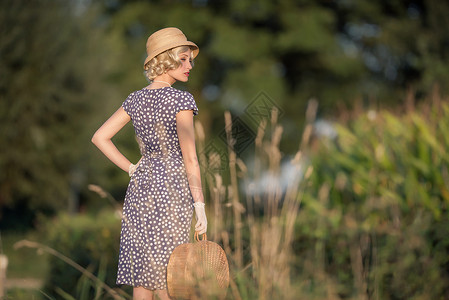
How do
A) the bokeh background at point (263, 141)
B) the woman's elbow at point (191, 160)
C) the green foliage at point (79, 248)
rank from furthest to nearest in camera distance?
1. the green foliage at point (79, 248)
2. the bokeh background at point (263, 141)
3. the woman's elbow at point (191, 160)

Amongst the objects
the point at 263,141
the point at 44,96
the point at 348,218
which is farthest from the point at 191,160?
the point at 44,96

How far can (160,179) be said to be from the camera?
3.50 m

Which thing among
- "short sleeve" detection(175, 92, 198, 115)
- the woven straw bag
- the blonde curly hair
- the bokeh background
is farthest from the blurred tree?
the woven straw bag

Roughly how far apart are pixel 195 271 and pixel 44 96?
11310 mm

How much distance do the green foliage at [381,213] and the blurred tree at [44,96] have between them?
8.10m

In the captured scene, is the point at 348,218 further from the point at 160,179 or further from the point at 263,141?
the point at 263,141

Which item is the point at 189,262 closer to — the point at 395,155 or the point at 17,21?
the point at 395,155

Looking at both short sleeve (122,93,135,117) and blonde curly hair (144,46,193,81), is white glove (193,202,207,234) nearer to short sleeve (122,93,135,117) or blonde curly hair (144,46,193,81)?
short sleeve (122,93,135,117)

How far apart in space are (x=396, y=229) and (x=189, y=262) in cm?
219

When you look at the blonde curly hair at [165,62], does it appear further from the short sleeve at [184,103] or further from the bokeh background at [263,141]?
the bokeh background at [263,141]

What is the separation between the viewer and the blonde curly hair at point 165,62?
3615 millimetres

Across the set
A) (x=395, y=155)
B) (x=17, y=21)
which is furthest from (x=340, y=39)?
(x=395, y=155)

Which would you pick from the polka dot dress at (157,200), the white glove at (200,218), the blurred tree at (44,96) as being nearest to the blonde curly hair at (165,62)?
the polka dot dress at (157,200)

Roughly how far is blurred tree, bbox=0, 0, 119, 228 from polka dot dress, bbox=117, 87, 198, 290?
1060 cm
